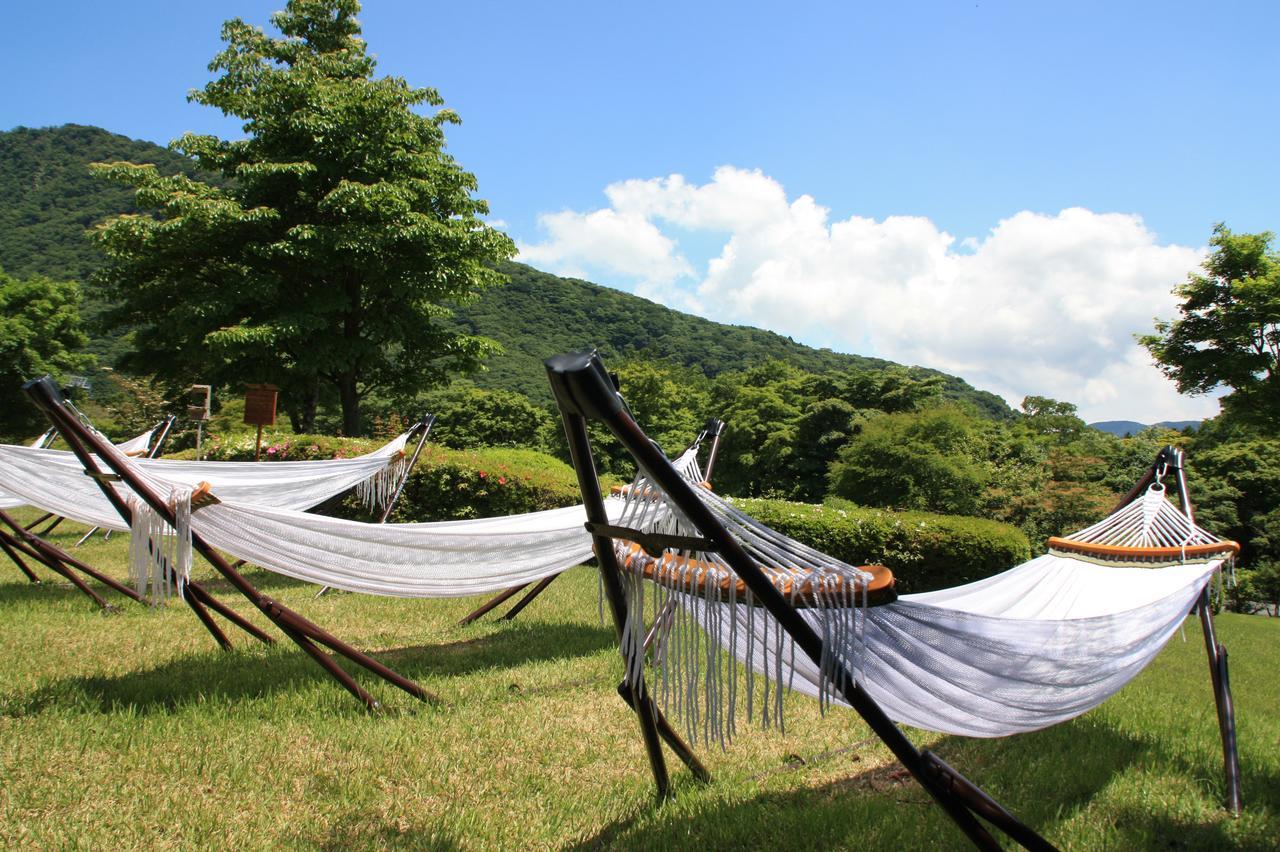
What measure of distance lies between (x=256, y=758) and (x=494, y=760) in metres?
0.75

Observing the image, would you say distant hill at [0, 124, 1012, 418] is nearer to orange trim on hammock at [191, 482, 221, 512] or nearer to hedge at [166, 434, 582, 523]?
hedge at [166, 434, 582, 523]

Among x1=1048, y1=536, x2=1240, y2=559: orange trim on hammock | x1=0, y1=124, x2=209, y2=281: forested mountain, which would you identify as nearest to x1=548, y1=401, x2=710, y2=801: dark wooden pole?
x1=1048, y1=536, x2=1240, y2=559: orange trim on hammock

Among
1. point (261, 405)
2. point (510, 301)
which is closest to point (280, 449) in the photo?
point (261, 405)

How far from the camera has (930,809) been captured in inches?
87.4

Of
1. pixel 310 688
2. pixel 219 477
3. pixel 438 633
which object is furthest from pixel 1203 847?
pixel 219 477

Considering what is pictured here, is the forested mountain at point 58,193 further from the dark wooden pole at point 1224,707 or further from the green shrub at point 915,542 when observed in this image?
the dark wooden pole at point 1224,707

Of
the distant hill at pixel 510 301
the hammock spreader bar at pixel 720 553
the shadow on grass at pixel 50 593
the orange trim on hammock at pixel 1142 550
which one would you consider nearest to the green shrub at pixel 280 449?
the shadow on grass at pixel 50 593

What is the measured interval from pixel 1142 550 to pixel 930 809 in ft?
3.89

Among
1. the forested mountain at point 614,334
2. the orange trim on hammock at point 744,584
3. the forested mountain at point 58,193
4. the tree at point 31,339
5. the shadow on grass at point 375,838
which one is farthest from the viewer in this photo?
the forested mountain at point 614,334

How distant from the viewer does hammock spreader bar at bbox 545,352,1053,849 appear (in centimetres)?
110

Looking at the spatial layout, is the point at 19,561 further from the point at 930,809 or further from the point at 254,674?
the point at 930,809

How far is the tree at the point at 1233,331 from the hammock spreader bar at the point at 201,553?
57.2 feet

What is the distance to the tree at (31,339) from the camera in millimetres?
18891

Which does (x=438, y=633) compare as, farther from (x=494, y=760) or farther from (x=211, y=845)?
(x=211, y=845)
